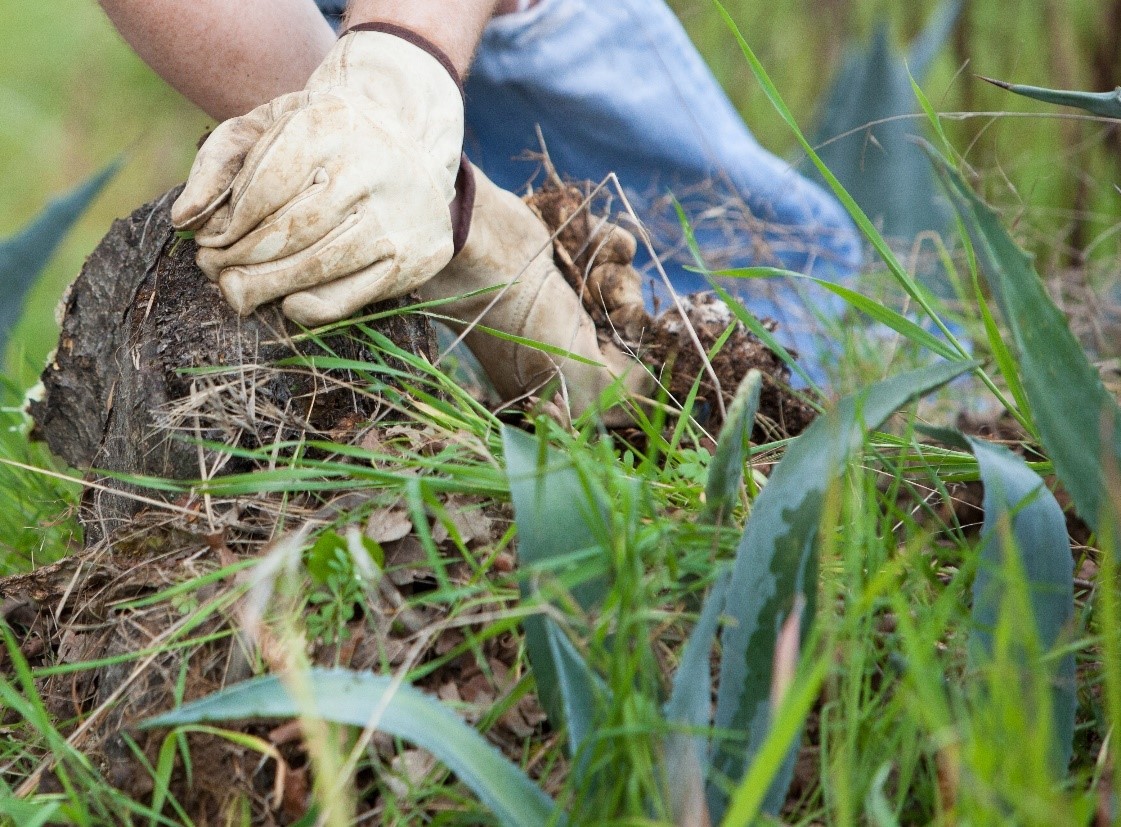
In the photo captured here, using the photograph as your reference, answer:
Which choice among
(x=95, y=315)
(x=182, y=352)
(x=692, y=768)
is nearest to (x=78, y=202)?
(x=95, y=315)

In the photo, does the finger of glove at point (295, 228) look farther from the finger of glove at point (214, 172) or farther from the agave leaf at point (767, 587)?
the agave leaf at point (767, 587)

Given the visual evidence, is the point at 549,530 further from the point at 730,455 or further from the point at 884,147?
the point at 884,147

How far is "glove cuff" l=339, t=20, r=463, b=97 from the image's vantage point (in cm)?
108

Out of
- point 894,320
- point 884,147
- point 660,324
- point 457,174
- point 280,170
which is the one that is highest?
point 280,170

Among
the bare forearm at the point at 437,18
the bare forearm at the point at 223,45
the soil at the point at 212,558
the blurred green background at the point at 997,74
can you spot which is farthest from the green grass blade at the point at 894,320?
the blurred green background at the point at 997,74

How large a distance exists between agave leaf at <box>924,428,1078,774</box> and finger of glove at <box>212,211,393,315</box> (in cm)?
60

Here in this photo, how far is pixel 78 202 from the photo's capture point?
1964 mm

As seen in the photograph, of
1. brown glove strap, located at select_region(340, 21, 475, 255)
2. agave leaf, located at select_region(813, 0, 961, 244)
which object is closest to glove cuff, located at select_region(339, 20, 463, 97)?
brown glove strap, located at select_region(340, 21, 475, 255)

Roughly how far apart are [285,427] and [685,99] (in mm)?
1502

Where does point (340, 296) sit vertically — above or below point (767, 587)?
above

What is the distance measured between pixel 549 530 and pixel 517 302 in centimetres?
73

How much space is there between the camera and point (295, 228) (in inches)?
35.7

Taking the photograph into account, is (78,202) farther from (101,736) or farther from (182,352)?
(101,736)

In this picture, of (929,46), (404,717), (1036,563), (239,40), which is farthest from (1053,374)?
(929,46)
